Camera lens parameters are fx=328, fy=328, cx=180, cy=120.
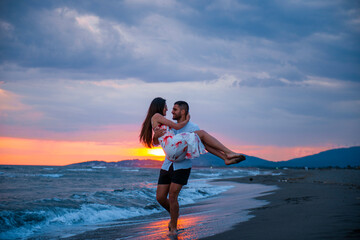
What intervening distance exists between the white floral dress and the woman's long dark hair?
384mm

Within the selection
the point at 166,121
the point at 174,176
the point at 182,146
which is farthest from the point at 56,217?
the point at 182,146

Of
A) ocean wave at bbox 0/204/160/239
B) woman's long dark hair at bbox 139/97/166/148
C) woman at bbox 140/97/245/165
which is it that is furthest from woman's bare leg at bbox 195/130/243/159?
ocean wave at bbox 0/204/160/239

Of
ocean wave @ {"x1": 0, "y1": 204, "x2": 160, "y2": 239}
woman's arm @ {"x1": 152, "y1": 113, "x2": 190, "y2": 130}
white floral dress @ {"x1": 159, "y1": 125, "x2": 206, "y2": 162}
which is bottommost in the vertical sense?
ocean wave @ {"x1": 0, "y1": 204, "x2": 160, "y2": 239}

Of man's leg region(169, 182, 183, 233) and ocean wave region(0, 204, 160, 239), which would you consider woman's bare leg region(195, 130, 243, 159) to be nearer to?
man's leg region(169, 182, 183, 233)

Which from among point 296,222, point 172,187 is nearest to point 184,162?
point 172,187

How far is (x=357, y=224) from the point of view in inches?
155

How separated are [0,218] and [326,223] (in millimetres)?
6723

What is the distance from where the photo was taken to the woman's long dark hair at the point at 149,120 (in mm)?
4855

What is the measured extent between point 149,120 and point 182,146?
0.77 metres

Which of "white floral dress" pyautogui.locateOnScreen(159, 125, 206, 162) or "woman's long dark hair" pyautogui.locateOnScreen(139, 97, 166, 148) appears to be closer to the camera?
"white floral dress" pyautogui.locateOnScreen(159, 125, 206, 162)

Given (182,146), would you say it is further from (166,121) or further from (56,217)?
(56,217)

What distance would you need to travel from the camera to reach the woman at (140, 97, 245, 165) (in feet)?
14.6

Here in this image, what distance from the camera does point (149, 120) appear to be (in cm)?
492

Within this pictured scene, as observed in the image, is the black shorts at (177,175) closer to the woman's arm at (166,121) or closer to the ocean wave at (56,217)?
the woman's arm at (166,121)
